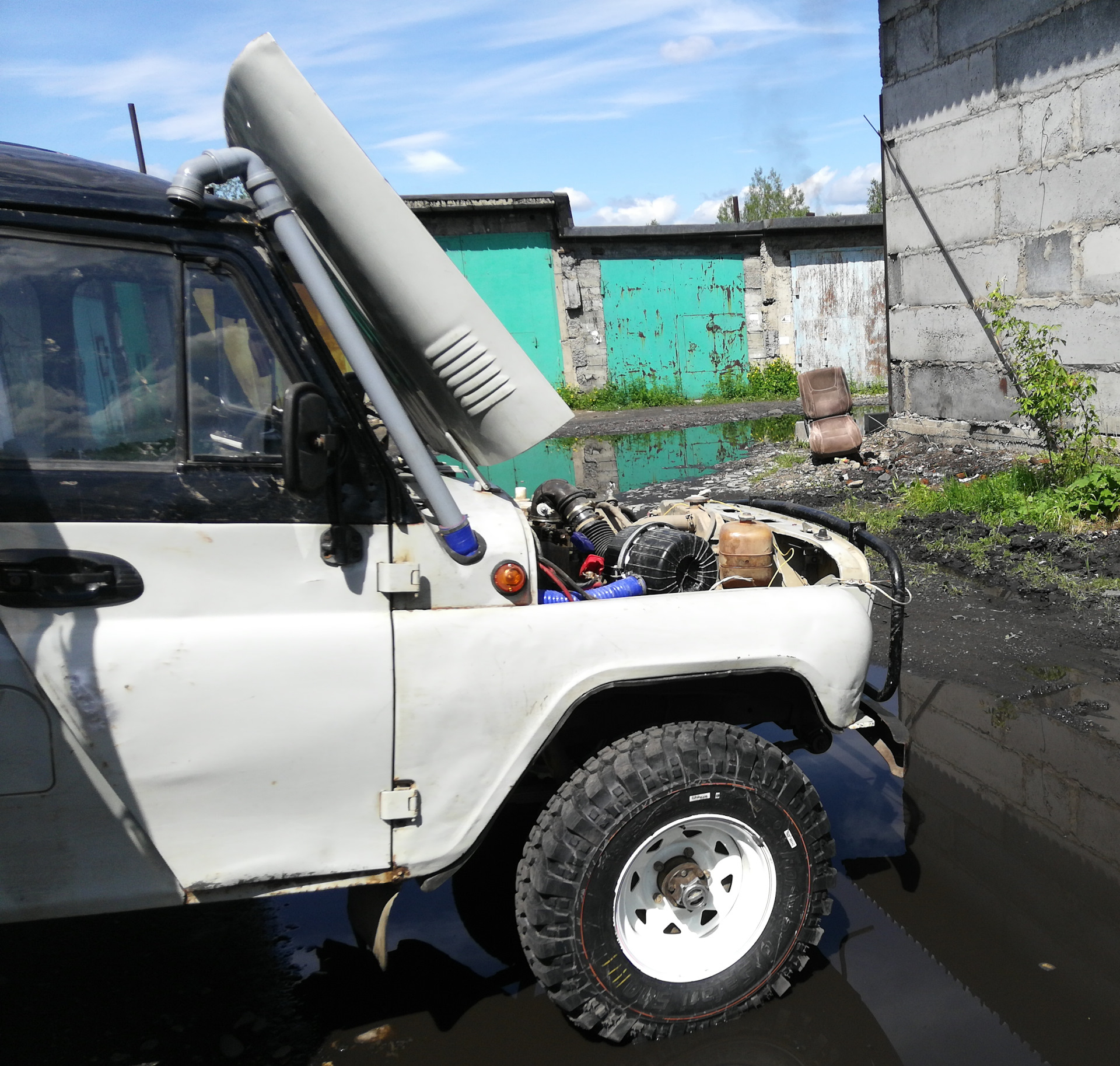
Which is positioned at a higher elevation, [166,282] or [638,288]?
[638,288]

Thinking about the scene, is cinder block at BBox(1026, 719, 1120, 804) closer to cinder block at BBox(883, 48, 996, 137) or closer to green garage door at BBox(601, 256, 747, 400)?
cinder block at BBox(883, 48, 996, 137)

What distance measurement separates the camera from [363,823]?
224cm

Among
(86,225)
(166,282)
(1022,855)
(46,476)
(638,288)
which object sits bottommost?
(1022,855)

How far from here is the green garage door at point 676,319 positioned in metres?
20.1

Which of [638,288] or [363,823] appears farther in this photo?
[638,288]

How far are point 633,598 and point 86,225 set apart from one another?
1604mm

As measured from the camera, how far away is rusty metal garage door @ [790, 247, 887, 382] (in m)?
20.2

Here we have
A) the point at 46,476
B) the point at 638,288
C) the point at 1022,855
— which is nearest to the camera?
the point at 46,476

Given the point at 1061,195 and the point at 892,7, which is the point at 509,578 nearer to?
the point at 1061,195

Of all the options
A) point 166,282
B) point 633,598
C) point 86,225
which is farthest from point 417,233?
point 633,598

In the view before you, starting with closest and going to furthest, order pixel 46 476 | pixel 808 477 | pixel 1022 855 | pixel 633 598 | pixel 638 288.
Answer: pixel 46 476
pixel 633 598
pixel 1022 855
pixel 808 477
pixel 638 288

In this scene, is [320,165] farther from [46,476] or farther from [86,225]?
[46,476]

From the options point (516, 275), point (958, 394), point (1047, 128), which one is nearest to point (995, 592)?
point (958, 394)

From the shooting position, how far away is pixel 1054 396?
7.77 m
